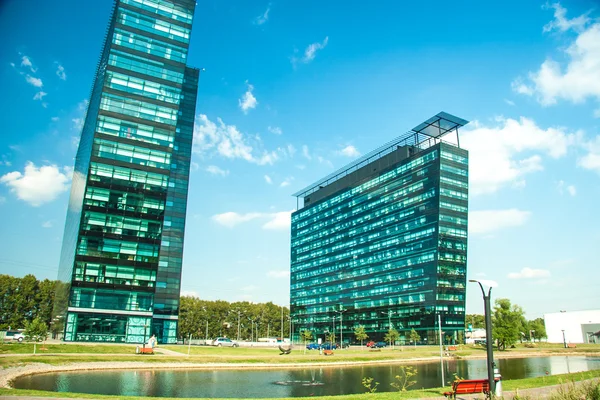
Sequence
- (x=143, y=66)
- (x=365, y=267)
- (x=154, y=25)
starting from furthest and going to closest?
(x=365, y=267) → (x=154, y=25) → (x=143, y=66)

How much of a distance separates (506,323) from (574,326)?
69148 mm

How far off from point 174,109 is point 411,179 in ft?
254

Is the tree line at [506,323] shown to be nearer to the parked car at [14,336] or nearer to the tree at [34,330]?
the tree at [34,330]

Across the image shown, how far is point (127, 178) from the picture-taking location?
251 ft

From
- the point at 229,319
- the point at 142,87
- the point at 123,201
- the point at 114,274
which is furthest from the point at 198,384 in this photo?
the point at 229,319

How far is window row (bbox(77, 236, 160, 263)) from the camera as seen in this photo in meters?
71.8

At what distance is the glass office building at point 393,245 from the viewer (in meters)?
119

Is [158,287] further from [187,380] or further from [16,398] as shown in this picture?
[16,398]

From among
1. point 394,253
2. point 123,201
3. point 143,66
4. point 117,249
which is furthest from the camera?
point 394,253

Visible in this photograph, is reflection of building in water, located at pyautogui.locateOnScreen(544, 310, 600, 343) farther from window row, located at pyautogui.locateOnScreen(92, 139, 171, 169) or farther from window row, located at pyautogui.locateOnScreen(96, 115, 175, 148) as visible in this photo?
window row, located at pyautogui.locateOnScreen(96, 115, 175, 148)

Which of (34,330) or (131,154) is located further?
(131,154)

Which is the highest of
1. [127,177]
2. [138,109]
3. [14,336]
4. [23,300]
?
[138,109]

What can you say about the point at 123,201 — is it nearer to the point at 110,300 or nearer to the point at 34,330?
the point at 110,300

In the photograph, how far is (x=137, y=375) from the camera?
36031mm
